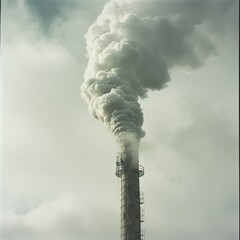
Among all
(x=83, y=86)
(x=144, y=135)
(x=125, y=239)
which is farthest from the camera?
(x=83, y=86)

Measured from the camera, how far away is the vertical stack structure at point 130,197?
130 ft

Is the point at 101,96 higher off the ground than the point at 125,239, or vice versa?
the point at 101,96

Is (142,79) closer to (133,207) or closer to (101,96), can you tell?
(101,96)

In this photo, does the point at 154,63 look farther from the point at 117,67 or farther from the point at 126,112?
the point at 126,112

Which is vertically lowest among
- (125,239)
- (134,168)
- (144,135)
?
(125,239)

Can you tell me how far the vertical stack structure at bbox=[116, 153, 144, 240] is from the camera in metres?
39.7

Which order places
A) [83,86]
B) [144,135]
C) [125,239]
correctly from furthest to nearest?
[83,86] → [144,135] → [125,239]

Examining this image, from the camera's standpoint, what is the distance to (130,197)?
132 ft

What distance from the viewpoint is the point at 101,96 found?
141 feet

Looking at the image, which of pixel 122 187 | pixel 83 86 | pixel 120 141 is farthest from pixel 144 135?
pixel 83 86

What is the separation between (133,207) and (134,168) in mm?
3354

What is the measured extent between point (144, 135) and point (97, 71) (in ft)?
26.9

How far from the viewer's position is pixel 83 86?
45.8m

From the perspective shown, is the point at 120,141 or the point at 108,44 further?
the point at 108,44
